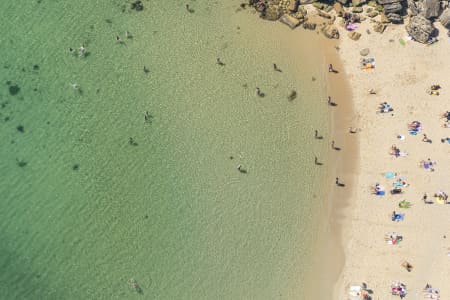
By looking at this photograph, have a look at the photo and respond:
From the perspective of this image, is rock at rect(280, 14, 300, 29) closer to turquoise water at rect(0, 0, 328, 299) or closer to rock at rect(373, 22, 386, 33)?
turquoise water at rect(0, 0, 328, 299)

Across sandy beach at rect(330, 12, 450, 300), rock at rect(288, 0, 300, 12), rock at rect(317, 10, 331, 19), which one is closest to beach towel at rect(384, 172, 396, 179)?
sandy beach at rect(330, 12, 450, 300)

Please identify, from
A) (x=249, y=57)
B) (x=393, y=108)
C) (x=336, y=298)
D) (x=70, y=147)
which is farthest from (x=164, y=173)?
(x=393, y=108)

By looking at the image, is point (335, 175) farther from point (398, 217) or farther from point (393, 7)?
point (393, 7)

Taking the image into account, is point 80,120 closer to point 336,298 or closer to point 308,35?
point 308,35

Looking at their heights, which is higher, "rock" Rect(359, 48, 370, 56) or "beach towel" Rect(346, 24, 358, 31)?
"beach towel" Rect(346, 24, 358, 31)

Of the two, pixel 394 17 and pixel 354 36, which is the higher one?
pixel 394 17

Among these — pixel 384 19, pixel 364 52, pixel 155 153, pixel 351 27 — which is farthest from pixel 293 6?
pixel 155 153

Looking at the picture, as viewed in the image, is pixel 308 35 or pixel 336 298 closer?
pixel 336 298
